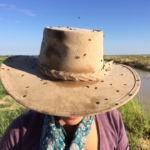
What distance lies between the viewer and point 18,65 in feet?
4.48

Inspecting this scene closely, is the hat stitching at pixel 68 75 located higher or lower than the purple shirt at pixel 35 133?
higher

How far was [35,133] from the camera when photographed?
1.40m

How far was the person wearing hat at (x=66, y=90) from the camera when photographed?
114 centimetres

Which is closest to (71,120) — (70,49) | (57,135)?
(57,135)

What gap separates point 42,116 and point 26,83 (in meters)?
0.28

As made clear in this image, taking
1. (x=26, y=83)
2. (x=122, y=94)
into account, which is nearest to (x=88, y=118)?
(x=122, y=94)

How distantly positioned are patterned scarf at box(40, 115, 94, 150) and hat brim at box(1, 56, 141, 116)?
0.22 m

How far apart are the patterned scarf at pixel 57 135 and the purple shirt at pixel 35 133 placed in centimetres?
6

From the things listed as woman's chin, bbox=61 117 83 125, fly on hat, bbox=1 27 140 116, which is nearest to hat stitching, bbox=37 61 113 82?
fly on hat, bbox=1 27 140 116

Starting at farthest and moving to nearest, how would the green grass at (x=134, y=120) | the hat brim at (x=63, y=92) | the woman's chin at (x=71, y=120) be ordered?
the green grass at (x=134, y=120)
the woman's chin at (x=71, y=120)
the hat brim at (x=63, y=92)

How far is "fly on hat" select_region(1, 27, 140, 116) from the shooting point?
1.12m

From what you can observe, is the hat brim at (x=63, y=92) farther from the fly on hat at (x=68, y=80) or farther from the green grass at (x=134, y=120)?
the green grass at (x=134, y=120)

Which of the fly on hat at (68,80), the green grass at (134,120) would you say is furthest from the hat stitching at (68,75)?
the green grass at (134,120)

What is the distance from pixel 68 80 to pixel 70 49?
141 millimetres
